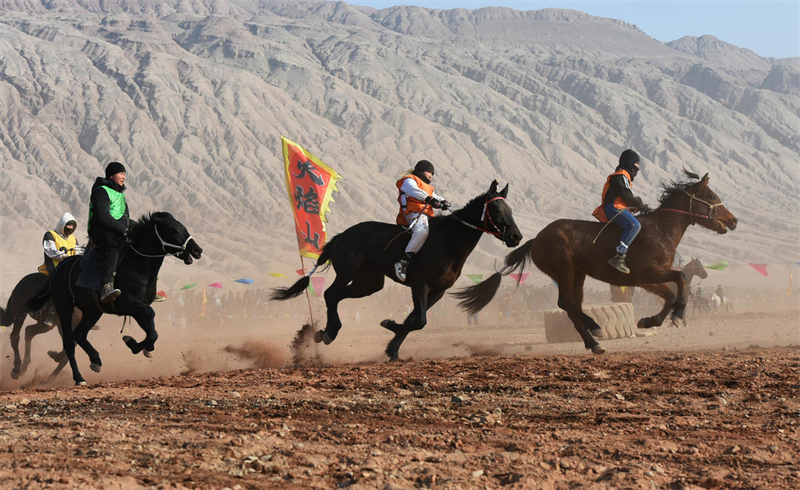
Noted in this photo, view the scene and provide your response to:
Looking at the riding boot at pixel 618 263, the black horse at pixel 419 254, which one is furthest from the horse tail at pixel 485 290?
the black horse at pixel 419 254

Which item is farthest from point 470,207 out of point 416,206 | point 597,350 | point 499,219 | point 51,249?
point 51,249

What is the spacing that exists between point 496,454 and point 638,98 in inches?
3886

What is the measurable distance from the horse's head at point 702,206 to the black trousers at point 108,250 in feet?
25.8

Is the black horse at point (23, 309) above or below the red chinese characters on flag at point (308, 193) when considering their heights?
below

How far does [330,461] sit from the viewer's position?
200 inches

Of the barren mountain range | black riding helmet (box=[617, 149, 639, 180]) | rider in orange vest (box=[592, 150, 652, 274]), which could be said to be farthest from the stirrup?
the barren mountain range

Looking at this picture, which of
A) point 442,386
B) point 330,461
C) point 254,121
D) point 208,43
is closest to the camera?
point 330,461

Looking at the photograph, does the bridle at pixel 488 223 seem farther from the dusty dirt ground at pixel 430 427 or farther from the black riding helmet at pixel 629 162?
the black riding helmet at pixel 629 162

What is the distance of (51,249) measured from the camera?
12156 mm

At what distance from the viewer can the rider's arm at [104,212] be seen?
389 inches

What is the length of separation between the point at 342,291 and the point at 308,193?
3.99 m

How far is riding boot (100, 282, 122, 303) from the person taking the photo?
9.73m

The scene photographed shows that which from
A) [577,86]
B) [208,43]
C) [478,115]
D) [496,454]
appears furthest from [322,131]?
[496,454]

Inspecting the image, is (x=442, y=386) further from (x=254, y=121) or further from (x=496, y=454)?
(x=254, y=121)
